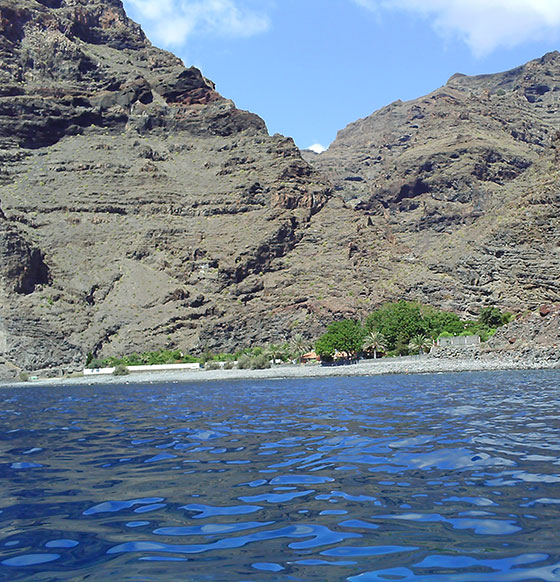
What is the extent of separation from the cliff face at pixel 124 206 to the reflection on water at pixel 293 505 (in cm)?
10709

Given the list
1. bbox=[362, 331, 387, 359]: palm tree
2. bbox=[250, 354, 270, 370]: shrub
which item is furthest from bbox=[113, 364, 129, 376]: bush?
bbox=[362, 331, 387, 359]: palm tree

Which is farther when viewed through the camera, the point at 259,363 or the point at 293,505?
the point at 259,363

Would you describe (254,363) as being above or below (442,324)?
below

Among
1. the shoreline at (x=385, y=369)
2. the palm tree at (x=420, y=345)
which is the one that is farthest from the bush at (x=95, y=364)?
the palm tree at (x=420, y=345)

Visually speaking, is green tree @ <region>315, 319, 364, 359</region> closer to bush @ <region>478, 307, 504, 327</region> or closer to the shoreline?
the shoreline

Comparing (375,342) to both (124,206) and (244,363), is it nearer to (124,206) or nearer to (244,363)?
(244,363)

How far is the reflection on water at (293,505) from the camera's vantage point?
6.82m

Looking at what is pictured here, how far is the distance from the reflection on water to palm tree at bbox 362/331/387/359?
7843cm

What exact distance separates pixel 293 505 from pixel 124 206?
150892 mm

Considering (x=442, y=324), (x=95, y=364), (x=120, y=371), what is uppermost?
(x=442, y=324)

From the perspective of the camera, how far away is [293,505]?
939 cm

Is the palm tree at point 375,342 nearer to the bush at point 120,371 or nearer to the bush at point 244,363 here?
the bush at point 244,363

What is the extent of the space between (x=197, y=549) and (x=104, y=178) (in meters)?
162

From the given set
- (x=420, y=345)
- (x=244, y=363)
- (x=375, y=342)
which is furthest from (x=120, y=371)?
(x=420, y=345)
